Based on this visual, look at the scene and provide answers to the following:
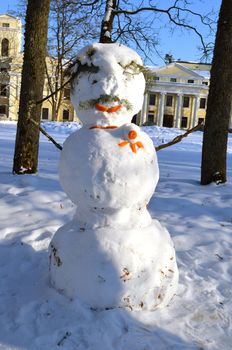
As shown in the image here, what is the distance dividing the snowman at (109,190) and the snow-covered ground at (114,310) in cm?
18

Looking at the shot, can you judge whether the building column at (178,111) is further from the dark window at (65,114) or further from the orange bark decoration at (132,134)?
the orange bark decoration at (132,134)

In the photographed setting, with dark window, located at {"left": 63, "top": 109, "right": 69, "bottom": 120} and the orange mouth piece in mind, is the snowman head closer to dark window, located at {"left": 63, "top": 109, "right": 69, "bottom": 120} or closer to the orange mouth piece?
the orange mouth piece

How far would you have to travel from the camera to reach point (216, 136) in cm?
648

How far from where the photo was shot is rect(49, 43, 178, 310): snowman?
2.68 m

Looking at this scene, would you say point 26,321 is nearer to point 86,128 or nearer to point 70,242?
point 70,242

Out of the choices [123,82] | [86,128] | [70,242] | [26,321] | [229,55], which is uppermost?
[229,55]

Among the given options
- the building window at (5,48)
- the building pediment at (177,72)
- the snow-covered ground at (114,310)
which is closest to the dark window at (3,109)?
the building window at (5,48)

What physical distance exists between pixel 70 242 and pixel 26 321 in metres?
0.61

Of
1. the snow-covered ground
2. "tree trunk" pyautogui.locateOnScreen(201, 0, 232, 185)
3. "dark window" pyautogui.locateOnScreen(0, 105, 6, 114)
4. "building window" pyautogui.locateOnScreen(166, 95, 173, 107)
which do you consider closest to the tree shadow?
the snow-covered ground

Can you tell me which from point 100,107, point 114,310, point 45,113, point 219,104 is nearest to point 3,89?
point 45,113

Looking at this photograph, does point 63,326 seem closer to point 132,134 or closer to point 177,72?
point 132,134

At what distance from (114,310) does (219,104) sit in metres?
4.60

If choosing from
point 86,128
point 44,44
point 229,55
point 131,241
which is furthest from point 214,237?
point 44,44

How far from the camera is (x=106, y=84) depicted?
2.74 m
